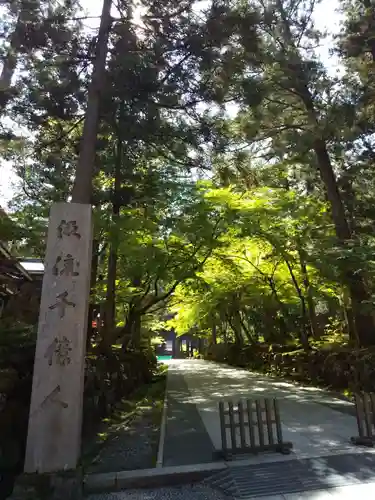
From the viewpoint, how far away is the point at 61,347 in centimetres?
514

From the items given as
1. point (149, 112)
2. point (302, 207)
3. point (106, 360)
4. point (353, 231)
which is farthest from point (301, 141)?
point (106, 360)

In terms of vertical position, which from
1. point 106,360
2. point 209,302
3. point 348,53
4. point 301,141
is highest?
point 348,53

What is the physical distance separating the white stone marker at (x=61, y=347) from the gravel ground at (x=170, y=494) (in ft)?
2.12

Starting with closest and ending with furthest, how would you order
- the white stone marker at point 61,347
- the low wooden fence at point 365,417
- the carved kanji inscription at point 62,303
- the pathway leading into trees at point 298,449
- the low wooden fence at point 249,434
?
the pathway leading into trees at point 298,449 < the white stone marker at point 61,347 < the carved kanji inscription at point 62,303 < the low wooden fence at point 249,434 < the low wooden fence at point 365,417

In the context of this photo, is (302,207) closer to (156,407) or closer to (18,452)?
(156,407)

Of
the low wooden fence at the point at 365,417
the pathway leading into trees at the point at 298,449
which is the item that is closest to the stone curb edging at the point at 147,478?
the pathway leading into trees at the point at 298,449

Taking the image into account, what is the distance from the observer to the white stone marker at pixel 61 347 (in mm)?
4828

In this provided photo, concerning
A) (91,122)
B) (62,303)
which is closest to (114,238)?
(91,122)

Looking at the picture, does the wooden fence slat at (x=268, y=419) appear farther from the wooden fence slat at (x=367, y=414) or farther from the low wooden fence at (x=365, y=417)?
the wooden fence slat at (x=367, y=414)

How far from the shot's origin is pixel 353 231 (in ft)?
44.5

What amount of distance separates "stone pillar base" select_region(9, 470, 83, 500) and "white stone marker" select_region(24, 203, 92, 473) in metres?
0.12

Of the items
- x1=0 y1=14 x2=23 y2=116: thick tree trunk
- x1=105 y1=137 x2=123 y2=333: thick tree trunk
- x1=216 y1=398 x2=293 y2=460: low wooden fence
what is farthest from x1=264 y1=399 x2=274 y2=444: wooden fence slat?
x1=0 y1=14 x2=23 y2=116: thick tree trunk

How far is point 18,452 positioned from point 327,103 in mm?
11793

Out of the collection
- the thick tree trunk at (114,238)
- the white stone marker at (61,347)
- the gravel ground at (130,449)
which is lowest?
the gravel ground at (130,449)
